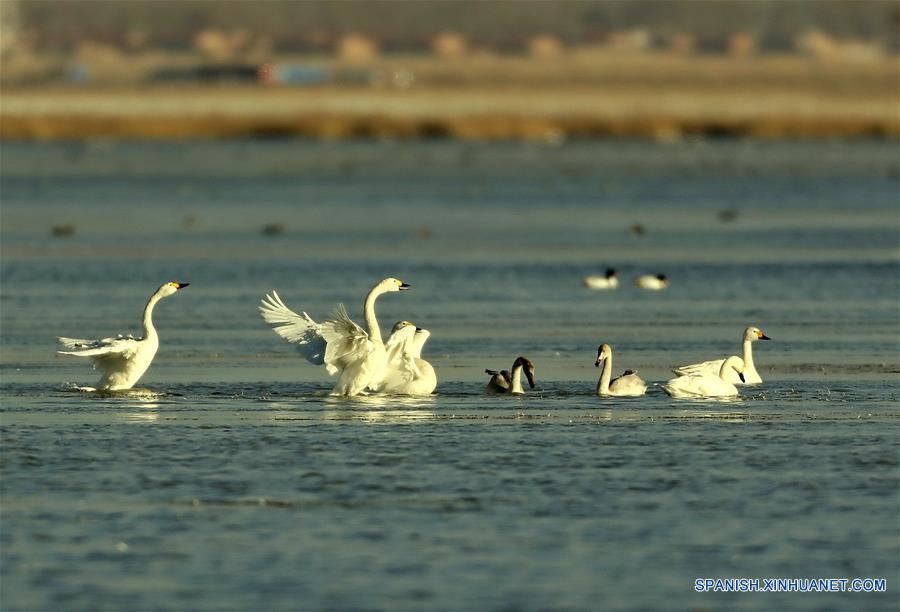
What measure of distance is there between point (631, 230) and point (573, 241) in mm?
1957

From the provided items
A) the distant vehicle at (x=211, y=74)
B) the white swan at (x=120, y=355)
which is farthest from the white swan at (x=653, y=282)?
the distant vehicle at (x=211, y=74)

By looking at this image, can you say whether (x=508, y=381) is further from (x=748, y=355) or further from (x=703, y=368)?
(x=748, y=355)

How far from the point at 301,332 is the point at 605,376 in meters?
2.33

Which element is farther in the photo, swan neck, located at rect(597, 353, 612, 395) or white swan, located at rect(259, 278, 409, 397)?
white swan, located at rect(259, 278, 409, 397)

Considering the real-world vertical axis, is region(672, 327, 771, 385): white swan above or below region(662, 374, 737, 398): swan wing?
above

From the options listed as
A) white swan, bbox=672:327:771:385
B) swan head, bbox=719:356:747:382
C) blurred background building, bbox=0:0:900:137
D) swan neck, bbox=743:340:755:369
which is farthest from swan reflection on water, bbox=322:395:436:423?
blurred background building, bbox=0:0:900:137

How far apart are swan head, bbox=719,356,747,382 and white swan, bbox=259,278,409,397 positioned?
2.57 m

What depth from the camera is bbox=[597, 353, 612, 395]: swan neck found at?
15039 millimetres

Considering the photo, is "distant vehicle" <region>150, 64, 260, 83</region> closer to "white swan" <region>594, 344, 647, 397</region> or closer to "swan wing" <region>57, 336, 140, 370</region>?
"swan wing" <region>57, 336, 140, 370</region>

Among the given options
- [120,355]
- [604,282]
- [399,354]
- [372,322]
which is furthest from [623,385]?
[604,282]

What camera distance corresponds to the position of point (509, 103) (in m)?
93.3

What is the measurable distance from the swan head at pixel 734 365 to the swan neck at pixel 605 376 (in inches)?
33.6

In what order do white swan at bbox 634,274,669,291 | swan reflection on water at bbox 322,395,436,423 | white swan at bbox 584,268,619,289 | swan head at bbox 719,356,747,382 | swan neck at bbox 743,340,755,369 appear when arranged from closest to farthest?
swan reflection on water at bbox 322,395,436,423 < swan head at bbox 719,356,747,382 < swan neck at bbox 743,340,755,369 < white swan at bbox 634,274,669,291 < white swan at bbox 584,268,619,289

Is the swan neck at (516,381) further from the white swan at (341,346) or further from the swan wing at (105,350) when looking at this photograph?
the swan wing at (105,350)
